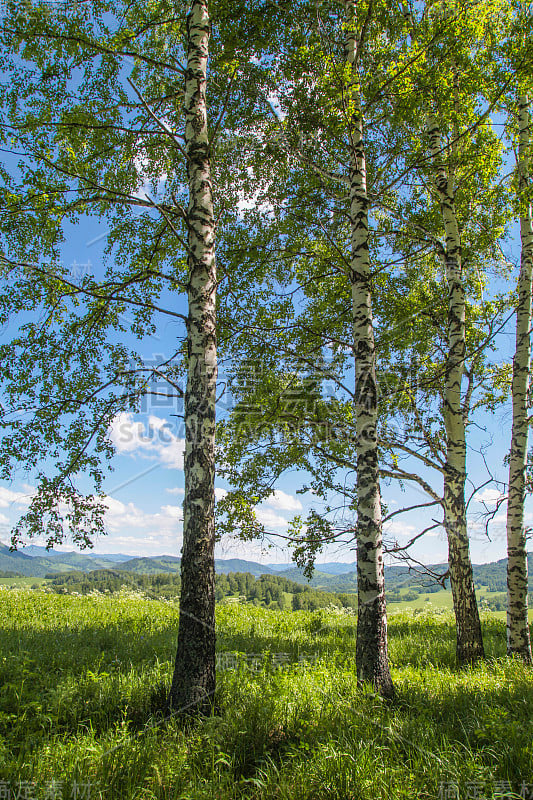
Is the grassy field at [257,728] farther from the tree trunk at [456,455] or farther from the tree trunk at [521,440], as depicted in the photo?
the tree trunk at [521,440]

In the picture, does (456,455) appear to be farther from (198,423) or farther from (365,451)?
(198,423)

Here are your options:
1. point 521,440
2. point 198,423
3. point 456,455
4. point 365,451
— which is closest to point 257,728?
point 198,423

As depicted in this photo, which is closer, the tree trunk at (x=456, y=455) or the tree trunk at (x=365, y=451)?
the tree trunk at (x=365, y=451)

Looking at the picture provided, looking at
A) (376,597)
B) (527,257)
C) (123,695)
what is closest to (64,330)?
(123,695)

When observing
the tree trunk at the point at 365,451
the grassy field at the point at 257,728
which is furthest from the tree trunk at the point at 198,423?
the tree trunk at the point at 365,451

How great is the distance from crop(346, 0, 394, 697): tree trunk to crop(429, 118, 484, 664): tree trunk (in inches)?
87.9

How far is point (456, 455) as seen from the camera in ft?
27.2

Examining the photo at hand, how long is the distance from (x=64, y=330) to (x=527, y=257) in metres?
10.8

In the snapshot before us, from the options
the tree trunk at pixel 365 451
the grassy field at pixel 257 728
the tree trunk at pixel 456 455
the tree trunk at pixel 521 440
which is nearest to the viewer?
the grassy field at pixel 257 728

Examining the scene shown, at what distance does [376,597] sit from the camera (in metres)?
5.55

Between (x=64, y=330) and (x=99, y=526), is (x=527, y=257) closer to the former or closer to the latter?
(x=64, y=330)

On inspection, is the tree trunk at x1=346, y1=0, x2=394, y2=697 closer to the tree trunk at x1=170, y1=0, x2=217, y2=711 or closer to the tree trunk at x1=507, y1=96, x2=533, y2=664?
the tree trunk at x1=170, y1=0, x2=217, y2=711

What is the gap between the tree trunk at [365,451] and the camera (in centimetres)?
545

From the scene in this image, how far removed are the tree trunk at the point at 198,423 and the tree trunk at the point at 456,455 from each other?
4.73 metres
